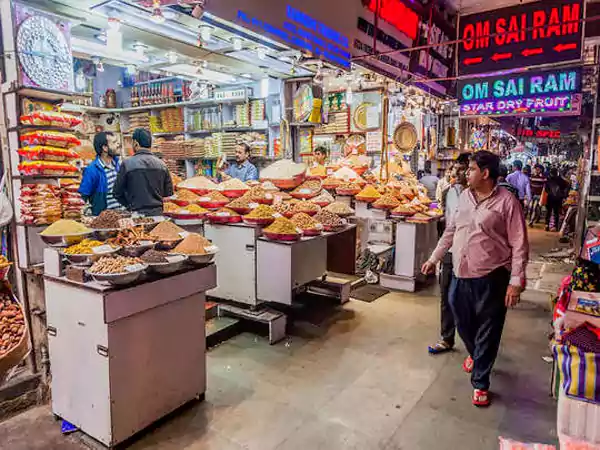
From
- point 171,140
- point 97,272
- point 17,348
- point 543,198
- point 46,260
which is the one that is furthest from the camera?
point 543,198

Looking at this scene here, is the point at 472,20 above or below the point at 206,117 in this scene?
above

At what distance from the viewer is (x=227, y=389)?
3252 mm

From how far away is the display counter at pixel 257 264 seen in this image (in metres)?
4.10

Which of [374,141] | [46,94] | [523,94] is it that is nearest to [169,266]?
[46,94]

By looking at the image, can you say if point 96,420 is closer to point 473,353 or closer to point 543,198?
point 473,353

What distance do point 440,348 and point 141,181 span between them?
3.10 metres

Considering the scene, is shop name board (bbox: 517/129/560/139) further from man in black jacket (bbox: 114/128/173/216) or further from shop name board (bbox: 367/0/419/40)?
man in black jacket (bbox: 114/128/173/216)

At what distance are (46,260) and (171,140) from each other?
20.7ft

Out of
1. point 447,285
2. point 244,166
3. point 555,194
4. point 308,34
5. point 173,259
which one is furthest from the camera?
point 555,194

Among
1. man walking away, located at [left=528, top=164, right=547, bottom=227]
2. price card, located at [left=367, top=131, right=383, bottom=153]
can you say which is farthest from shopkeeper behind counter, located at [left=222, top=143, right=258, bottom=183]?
man walking away, located at [left=528, top=164, right=547, bottom=227]

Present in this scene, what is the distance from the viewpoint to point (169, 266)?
2.70 metres

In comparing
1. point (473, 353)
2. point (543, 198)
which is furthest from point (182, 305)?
point (543, 198)

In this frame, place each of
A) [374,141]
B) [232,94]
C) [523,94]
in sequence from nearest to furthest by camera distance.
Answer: [523,94] < [232,94] < [374,141]

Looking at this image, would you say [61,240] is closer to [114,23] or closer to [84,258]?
[84,258]
